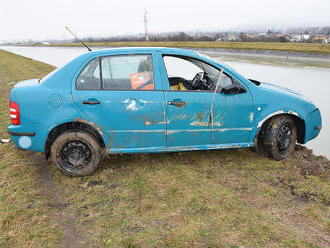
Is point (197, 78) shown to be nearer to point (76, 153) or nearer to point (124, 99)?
point (124, 99)

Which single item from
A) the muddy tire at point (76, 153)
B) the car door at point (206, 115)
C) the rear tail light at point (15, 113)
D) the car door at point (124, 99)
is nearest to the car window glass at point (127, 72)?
the car door at point (124, 99)

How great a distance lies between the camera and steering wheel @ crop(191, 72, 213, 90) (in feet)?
14.8

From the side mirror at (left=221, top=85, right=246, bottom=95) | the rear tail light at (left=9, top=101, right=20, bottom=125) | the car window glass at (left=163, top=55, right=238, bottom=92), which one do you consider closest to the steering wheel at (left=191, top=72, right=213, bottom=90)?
the car window glass at (left=163, top=55, right=238, bottom=92)

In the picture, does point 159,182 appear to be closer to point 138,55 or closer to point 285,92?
point 138,55

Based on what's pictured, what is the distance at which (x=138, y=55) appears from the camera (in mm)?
3941

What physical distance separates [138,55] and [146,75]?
0.99 ft

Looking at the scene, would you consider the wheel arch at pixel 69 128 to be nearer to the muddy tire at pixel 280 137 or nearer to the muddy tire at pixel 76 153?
the muddy tire at pixel 76 153

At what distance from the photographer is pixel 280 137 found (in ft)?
14.2

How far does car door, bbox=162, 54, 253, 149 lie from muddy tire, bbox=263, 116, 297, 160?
1.18 ft

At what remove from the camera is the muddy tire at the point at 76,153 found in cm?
384

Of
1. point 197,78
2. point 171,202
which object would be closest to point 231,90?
point 197,78

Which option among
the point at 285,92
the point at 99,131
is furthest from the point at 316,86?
the point at 99,131

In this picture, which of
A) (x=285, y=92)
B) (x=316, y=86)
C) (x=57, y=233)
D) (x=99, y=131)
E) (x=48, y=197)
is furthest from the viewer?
(x=316, y=86)

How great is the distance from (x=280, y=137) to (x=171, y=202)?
2.01 meters
